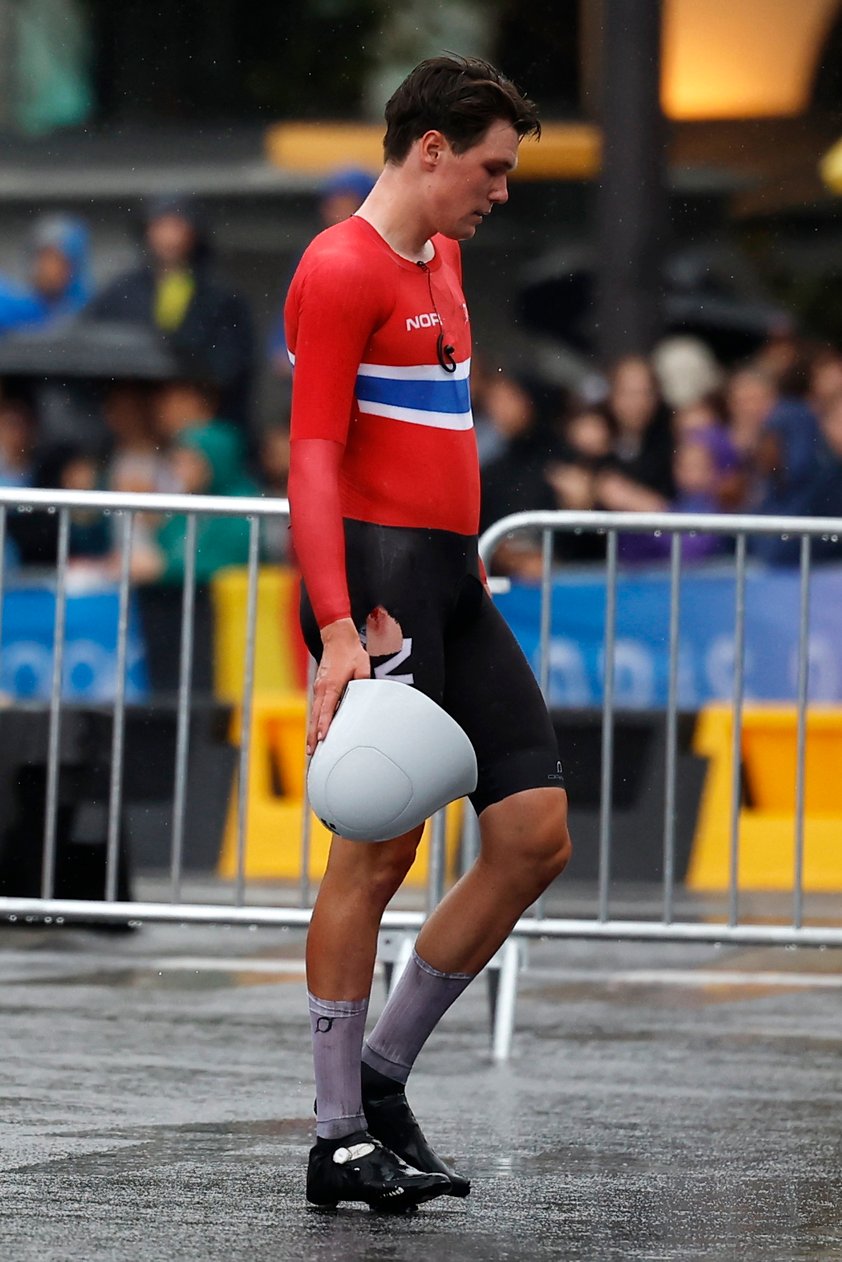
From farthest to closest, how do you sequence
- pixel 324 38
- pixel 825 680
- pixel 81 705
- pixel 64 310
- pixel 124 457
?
pixel 324 38
pixel 64 310
pixel 124 457
pixel 825 680
pixel 81 705

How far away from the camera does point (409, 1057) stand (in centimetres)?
502

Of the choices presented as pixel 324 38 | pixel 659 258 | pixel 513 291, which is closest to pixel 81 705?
pixel 659 258

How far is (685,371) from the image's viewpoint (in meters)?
14.0

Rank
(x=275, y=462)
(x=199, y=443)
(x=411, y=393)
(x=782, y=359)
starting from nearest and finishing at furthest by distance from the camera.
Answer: (x=411, y=393) < (x=782, y=359) < (x=199, y=443) < (x=275, y=462)

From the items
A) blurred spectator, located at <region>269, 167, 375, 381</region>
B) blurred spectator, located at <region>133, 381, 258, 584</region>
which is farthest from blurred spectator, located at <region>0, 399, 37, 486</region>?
blurred spectator, located at <region>269, 167, 375, 381</region>

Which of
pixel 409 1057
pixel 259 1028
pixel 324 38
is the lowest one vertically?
pixel 259 1028

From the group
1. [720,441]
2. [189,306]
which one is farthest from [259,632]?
[189,306]

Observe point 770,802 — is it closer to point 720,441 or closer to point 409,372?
point 720,441

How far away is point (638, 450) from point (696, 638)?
1952 millimetres

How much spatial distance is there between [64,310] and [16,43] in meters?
5.79

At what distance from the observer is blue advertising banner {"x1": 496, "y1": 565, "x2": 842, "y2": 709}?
10430 mm

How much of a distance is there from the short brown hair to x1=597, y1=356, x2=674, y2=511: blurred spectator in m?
7.37

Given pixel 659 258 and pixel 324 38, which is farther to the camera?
pixel 324 38

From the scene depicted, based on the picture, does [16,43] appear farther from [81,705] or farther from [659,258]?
[81,705]
